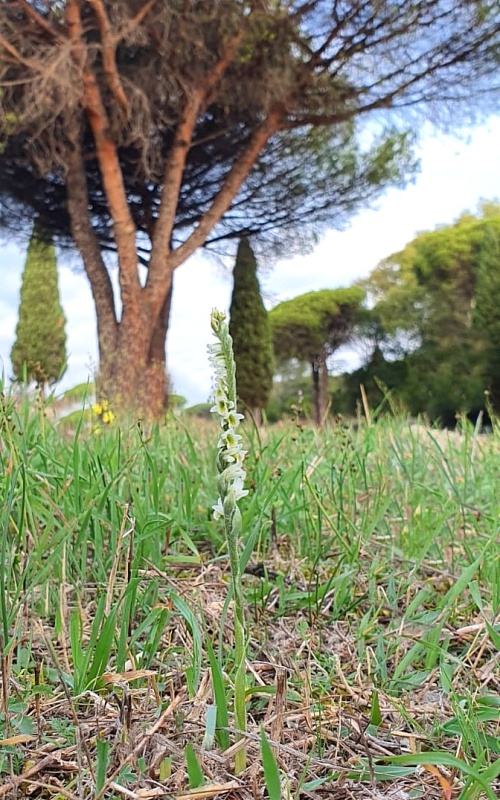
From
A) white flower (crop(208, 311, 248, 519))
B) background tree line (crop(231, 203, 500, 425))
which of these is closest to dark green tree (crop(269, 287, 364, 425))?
background tree line (crop(231, 203, 500, 425))

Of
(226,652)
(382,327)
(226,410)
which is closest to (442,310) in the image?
(382,327)

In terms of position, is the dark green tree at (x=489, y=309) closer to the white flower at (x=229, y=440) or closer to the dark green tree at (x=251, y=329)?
the dark green tree at (x=251, y=329)

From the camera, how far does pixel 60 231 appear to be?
11672mm

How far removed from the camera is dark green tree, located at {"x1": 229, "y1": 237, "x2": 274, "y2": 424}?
12.2m

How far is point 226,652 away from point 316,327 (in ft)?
57.4

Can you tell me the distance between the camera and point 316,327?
714 inches

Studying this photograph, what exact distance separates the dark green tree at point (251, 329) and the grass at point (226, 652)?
34.4ft

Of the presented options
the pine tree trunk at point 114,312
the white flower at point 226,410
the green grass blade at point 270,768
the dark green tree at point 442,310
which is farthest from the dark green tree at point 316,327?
the green grass blade at point 270,768

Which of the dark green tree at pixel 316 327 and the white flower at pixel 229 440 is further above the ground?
the dark green tree at pixel 316 327

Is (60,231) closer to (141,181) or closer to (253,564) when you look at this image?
(141,181)

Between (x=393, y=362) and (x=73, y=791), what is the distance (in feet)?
55.9

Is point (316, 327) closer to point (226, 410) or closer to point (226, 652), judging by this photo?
point (226, 652)

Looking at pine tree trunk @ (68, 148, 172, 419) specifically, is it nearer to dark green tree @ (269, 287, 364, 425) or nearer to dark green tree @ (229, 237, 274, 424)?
dark green tree @ (229, 237, 274, 424)

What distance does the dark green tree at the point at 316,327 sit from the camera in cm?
1808
